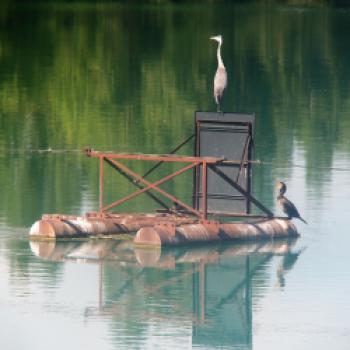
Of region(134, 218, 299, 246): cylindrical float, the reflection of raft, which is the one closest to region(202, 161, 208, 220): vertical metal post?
region(134, 218, 299, 246): cylindrical float

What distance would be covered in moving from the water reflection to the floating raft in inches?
6.4

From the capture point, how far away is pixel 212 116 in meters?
30.5

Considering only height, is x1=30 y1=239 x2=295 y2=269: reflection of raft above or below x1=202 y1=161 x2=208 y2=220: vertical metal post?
below

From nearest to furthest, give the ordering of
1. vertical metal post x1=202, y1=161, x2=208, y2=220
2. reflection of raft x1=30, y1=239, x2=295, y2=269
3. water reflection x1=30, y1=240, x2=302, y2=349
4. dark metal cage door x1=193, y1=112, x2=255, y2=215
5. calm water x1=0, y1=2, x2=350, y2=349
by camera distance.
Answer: water reflection x1=30, y1=240, x2=302, y2=349 → calm water x1=0, y1=2, x2=350, y2=349 → reflection of raft x1=30, y1=239, x2=295, y2=269 → vertical metal post x1=202, y1=161, x2=208, y2=220 → dark metal cage door x1=193, y1=112, x2=255, y2=215

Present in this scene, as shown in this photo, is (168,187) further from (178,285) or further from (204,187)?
(178,285)

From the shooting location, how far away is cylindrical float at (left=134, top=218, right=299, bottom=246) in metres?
29.1

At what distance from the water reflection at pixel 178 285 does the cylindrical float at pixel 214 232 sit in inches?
5.5

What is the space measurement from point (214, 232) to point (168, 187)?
6774mm

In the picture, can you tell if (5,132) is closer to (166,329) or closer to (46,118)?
(46,118)

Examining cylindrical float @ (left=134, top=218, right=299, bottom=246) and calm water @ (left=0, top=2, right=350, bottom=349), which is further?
cylindrical float @ (left=134, top=218, right=299, bottom=246)

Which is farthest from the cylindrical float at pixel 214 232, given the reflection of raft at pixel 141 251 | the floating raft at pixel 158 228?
the reflection of raft at pixel 141 251

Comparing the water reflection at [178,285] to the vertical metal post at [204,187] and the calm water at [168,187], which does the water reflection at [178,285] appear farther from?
the vertical metal post at [204,187]

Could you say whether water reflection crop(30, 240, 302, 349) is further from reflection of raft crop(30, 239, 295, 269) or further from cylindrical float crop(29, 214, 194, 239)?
cylindrical float crop(29, 214, 194, 239)

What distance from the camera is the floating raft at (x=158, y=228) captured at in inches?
1150
